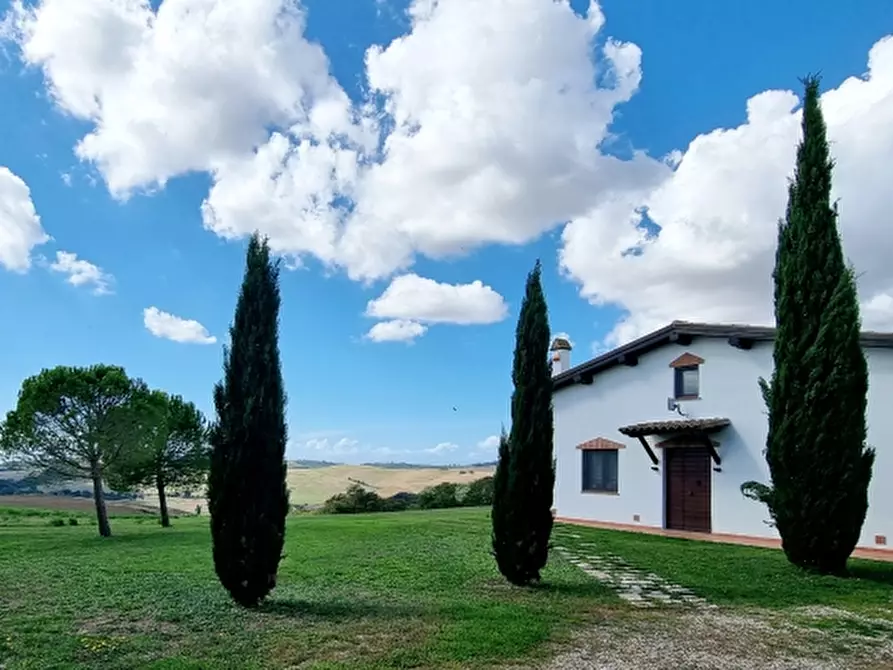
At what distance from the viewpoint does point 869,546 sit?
44.4 feet

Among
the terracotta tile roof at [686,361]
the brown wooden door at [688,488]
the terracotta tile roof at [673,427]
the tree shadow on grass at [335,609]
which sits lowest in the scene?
the tree shadow on grass at [335,609]

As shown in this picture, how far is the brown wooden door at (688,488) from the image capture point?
1661 cm

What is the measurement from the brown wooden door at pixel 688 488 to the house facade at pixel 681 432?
25 mm

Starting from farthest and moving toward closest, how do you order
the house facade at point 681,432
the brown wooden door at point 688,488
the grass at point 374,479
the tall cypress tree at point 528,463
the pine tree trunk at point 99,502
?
the grass at point 374,479 → the pine tree trunk at point 99,502 → the brown wooden door at point 688,488 → the house facade at point 681,432 → the tall cypress tree at point 528,463

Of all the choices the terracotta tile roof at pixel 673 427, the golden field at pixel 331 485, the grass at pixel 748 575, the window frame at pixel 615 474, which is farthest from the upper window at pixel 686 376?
the golden field at pixel 331 485

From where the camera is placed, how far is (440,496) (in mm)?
31453

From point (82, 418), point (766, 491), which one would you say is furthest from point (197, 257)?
point (766, 491)

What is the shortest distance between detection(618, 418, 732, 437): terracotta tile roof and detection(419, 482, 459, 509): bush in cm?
1496

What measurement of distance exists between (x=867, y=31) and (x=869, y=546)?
9.52 metres

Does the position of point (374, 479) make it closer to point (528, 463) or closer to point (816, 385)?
point (528, 463)

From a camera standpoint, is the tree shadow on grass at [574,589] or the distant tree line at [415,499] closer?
the tree shadow on grass at [574,589]

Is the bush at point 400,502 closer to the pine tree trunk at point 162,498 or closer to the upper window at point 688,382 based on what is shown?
the pine tree trunk at point 162,498

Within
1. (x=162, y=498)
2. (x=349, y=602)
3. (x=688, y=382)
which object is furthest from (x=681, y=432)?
(x=162, y=498)

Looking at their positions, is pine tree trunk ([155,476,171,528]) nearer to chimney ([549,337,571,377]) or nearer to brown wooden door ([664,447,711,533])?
chimney ([549,337,571,377])
